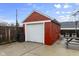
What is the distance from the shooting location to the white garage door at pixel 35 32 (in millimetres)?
8203

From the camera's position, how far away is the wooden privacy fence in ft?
26.7

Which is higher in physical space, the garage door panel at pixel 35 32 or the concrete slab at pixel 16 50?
the garage door panel at pixel 35 32

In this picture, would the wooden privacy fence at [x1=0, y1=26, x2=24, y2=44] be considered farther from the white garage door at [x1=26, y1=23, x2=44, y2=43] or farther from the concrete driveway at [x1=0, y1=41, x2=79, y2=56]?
the concrete driveway at [x1=0, y1=41, x2=79, y2=56]

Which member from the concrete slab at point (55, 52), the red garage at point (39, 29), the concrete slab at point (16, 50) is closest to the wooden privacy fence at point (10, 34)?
the red garage at point (39, 29)

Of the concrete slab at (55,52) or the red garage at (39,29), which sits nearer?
the concrete slab at (55,52)

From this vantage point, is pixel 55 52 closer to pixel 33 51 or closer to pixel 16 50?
pixel 33 51

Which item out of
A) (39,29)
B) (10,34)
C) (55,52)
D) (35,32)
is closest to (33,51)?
(55,52)

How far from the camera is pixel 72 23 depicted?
23.2ft

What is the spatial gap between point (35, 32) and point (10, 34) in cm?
140

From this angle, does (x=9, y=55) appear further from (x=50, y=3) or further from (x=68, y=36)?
(x=68, y=36)

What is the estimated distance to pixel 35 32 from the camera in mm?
8258

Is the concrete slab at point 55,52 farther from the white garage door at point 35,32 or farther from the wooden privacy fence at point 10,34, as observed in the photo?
the wooden privacy fence at point 10,34

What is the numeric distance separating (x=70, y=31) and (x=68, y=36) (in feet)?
1.09

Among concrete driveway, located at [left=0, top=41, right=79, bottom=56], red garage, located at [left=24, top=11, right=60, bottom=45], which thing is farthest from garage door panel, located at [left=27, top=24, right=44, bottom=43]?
concrete driveway, located at [left=0, top=41, right=79, bottom=56]
